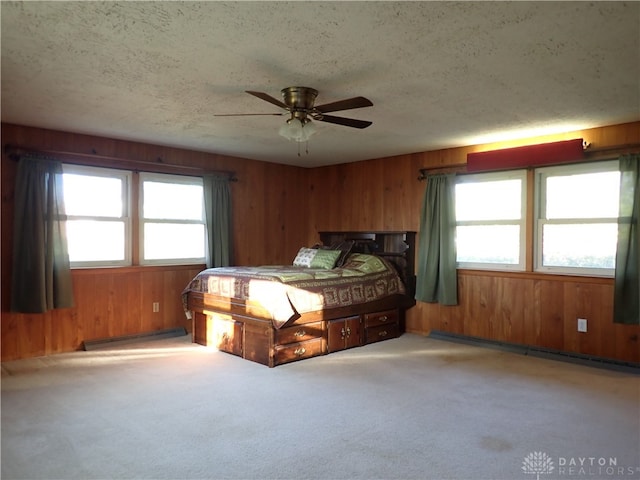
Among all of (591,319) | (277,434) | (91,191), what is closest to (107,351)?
(91,191)

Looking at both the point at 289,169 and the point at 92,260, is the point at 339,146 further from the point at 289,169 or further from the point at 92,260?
the point at 92,260

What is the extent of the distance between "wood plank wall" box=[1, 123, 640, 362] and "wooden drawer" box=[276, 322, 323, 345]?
5.59ft

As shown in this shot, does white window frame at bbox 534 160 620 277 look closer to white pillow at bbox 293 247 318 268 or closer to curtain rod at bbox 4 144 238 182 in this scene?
white pillow at bbox 293 247 318 268

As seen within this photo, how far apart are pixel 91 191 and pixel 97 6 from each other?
310 centimetres

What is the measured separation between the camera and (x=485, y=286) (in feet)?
16.5

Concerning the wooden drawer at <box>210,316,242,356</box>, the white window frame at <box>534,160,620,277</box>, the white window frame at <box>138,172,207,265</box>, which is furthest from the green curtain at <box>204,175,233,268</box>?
the white window frame at <box>534,160,620,277</box>

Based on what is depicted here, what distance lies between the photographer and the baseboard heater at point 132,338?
15.3ft

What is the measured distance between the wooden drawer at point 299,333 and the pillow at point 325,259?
1054 millimetres

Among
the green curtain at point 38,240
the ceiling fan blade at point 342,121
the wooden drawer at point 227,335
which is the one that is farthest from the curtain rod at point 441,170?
the green curtain at point 38,240

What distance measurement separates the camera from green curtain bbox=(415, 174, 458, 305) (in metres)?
5.18

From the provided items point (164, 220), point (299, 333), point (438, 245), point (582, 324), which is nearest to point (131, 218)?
point (164, 220)

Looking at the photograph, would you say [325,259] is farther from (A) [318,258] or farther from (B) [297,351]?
(B) [297,351]

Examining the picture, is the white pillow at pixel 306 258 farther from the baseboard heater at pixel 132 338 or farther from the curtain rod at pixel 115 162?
the baseboard heater at pixel 132 338

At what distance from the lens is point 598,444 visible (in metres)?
2.57
